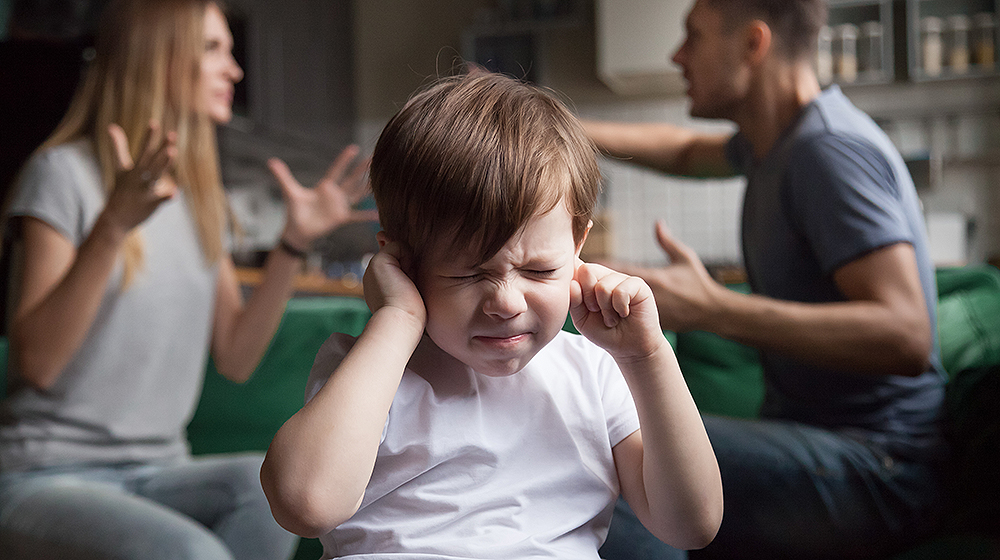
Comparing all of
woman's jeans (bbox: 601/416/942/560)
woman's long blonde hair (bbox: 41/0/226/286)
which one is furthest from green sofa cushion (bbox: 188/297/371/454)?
woman's jeans (bbox: 601/416/942/560)

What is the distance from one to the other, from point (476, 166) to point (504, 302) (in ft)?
0.25

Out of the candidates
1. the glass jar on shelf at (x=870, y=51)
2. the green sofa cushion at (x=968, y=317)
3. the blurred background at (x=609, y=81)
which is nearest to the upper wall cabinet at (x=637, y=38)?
the blurred background at (x=609, y=81)

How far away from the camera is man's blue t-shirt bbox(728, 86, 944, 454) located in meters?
0.67

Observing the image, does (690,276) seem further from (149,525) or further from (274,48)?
(274,48)

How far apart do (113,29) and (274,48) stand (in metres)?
2.23

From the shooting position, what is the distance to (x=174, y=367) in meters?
0.92

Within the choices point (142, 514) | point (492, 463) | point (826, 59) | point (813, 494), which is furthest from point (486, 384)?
point (826, 59)

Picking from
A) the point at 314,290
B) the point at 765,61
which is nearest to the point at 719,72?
the point at 765,61

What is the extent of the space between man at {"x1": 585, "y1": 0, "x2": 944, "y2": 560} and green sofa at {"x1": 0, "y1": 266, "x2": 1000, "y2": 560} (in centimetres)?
2

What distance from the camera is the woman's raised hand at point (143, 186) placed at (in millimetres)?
691

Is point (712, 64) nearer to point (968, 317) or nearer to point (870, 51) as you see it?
point (968, 317)

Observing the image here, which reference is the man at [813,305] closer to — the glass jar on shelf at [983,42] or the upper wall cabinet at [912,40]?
the upper wall cabinet at [912,40]

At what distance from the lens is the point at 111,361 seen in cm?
86

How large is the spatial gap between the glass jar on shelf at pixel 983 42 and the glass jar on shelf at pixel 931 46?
11cm
